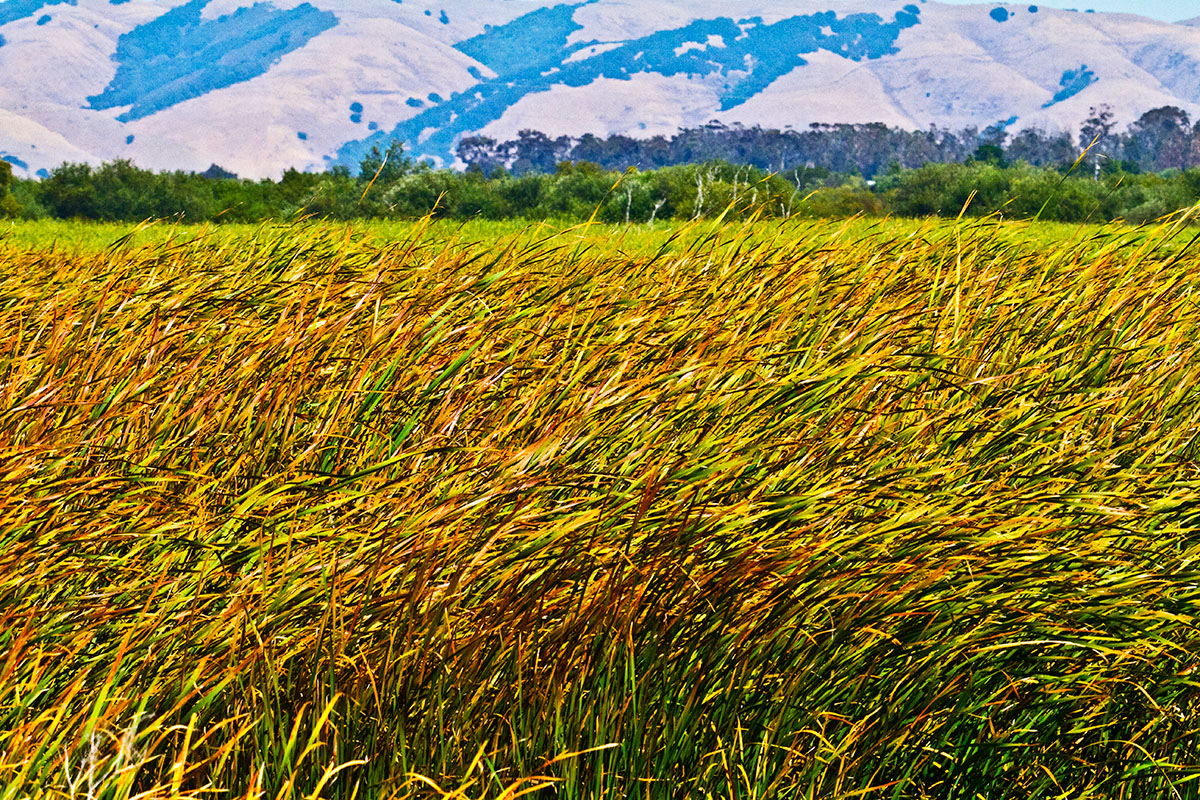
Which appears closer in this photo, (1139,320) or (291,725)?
(291,725)

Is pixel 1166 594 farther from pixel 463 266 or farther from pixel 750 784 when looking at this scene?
pixel 463 266

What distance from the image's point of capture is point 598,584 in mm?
2178

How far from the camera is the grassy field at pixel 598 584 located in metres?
2.01


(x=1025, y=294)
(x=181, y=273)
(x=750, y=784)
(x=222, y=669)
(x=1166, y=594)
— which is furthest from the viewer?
(x=181, y=273)

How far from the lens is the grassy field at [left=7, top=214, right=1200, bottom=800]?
2014 mm

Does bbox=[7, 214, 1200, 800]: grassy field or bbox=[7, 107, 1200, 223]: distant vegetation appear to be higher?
bbox=[7, 214, 1200, 800]: grassy field

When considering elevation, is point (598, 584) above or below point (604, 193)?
above

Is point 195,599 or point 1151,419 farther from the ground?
point 195,599

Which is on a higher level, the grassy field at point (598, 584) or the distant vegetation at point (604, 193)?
the grassy field at point (598, 584)

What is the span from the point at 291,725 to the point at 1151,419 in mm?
2761

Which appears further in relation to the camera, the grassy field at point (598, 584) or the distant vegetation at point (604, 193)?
the distant vegetation at point (604, 193)

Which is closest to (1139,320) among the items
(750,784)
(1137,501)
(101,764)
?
(1137,501)

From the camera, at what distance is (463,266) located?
5.01 m

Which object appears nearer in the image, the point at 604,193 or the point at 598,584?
the point at 598,584
